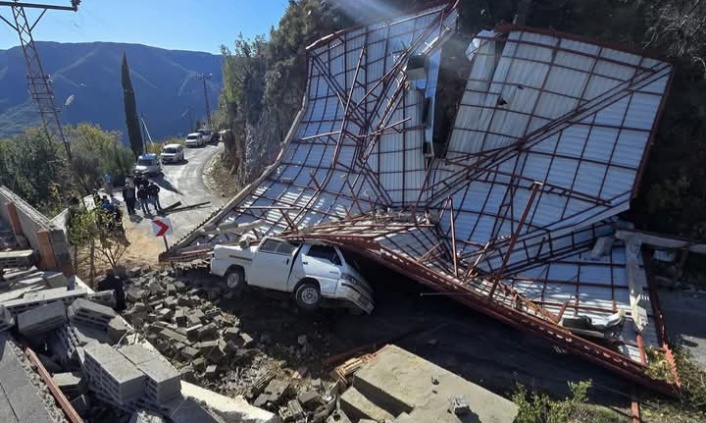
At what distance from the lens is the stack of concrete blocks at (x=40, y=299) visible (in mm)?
9156

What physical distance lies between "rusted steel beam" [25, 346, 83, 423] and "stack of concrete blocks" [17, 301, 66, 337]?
677 mm

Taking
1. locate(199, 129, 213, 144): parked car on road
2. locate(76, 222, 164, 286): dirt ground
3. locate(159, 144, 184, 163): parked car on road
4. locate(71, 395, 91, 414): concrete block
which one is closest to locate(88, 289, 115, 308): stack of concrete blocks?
locate(76, 222, 164, 286): dirt ground

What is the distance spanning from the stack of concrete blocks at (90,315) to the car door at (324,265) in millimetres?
4915

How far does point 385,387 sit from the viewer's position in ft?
25.9

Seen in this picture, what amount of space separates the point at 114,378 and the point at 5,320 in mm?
3828

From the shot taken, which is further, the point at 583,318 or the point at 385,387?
the point at 583,318

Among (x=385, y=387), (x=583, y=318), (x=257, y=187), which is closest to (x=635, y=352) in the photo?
(x=583, y=318)

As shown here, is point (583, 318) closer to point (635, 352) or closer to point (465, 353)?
point (635, 352)

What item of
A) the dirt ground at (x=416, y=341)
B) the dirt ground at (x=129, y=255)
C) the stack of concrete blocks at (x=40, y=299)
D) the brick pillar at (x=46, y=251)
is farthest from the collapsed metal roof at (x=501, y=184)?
the stack of concrete blocks at (x=40, y=299)

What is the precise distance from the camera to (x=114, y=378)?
270 inches

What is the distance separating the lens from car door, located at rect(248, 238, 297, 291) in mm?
11742

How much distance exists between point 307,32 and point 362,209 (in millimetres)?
14152

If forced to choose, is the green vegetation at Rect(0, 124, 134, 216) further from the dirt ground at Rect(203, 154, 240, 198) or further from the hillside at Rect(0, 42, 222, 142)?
the hillside at Rect(0, 42, 222, 142)

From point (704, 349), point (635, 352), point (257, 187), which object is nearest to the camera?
point (635, 352)
